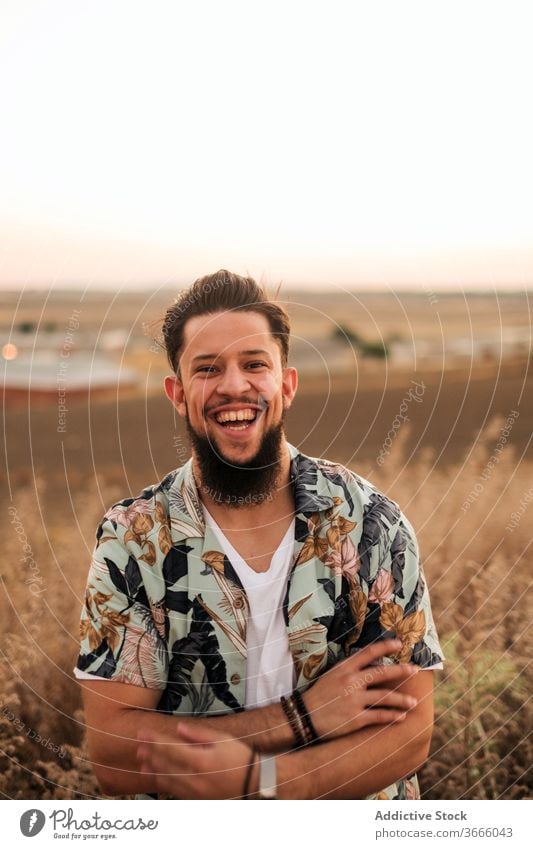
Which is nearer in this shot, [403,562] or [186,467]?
[403,562]

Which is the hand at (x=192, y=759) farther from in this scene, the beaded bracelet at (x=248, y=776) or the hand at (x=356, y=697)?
the hand at (x=356, y=697)

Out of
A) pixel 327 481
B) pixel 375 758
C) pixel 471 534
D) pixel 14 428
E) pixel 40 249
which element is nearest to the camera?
pixel 375 758

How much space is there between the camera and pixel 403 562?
2158 millimetres

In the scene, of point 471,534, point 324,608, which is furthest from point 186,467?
point 471,534

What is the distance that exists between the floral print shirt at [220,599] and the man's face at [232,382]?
0.73ft

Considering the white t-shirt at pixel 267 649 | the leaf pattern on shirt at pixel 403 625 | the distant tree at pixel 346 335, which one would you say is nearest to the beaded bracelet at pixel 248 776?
the white t-shirt at pixel 267 649

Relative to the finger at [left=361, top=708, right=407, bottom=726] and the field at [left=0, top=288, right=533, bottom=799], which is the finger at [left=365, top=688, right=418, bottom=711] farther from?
the field at [left=0, top=288, right=533, bottom=799]

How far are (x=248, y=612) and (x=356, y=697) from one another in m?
0.34

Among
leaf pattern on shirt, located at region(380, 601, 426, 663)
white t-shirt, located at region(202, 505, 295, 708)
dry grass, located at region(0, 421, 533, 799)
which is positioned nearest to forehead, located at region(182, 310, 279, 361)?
white t-shirt, located at region(202, 505, 295, 708)

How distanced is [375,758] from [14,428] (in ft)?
6.47

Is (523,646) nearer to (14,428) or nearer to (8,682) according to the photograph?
(8,682)

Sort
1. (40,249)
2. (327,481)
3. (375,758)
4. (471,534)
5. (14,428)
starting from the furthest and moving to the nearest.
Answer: (14,428)
(471,534)
(40,249)
(327,481)
(375,758)

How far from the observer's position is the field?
8.99ft

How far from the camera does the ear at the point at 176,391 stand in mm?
2326
